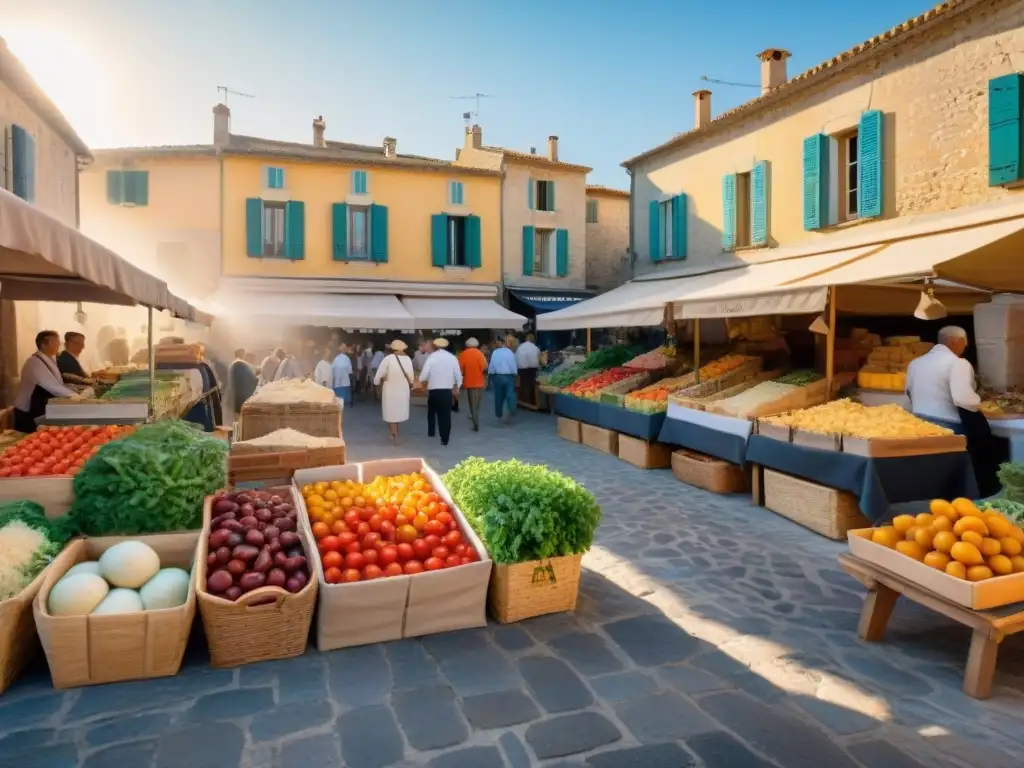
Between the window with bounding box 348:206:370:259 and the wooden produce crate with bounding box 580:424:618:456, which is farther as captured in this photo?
the window with bounding box 348:206:370:259

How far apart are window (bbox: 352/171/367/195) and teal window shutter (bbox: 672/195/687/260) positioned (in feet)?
30.8

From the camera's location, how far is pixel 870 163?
34.5 feet

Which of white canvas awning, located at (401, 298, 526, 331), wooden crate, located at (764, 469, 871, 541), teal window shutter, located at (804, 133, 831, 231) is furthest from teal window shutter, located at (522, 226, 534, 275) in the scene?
wooden crate, located at (764, 469, 871, 541)

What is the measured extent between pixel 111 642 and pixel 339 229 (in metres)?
17.9

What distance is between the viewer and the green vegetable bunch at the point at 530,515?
12.8 feet

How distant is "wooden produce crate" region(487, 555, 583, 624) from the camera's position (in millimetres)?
3912

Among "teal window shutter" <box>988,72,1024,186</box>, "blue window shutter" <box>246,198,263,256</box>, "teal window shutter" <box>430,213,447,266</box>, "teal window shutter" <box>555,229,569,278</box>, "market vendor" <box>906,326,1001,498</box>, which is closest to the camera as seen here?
"market vendor" <box>906,326,1001,498</box>

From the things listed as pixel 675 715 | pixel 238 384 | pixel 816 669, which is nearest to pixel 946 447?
pixel 816 669

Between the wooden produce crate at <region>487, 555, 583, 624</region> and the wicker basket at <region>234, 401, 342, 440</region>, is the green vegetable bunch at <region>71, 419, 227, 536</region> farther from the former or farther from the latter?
the wicker basket at <region>234, 401, 342, 440</region>

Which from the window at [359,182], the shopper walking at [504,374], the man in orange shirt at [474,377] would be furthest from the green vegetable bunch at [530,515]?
the window at [359,182]

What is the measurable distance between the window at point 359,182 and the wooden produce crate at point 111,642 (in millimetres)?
18082

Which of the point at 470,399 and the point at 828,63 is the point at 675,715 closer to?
the point at 470,399

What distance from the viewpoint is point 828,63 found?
1120 cm

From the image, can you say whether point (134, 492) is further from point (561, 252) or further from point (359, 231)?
point (561, 252)
